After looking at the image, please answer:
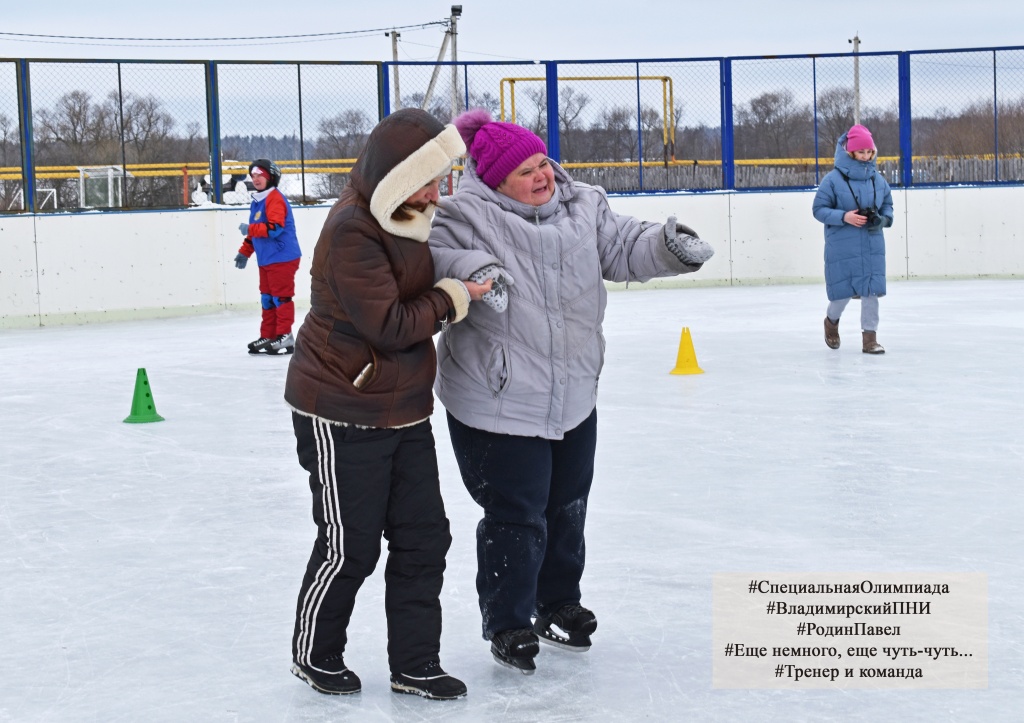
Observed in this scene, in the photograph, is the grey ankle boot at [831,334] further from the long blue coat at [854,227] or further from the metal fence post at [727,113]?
the metal fence post at [727,113]

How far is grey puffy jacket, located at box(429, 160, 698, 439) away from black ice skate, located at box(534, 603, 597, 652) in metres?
0.45

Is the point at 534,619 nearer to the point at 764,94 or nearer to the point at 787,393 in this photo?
the point at 787,393

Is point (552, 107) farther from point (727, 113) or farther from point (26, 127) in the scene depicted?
point (26, 127)

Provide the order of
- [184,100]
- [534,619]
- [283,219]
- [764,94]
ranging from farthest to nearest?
[764,94] → [184,100] → [283,219] → [534,619]

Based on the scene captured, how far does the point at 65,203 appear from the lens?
493 inches

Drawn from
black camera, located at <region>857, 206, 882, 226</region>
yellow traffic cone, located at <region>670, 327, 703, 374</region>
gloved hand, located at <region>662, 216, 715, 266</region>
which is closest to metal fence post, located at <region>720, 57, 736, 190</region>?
black camera, located at <region>857, 206, 882, 226</region>

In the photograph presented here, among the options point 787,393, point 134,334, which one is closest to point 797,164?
point 134,334

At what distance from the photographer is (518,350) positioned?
9.77 ft

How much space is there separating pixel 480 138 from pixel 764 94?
13207mm

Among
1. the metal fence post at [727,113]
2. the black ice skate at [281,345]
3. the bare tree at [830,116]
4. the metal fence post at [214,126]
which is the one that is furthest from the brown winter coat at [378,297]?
the bare tree at [830,116]

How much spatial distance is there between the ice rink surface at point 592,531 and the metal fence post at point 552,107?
24.1 ft

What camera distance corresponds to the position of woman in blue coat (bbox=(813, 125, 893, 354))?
8.10 meters

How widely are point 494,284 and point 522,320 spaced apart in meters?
0.15

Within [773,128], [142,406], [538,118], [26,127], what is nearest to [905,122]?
[773,128]
